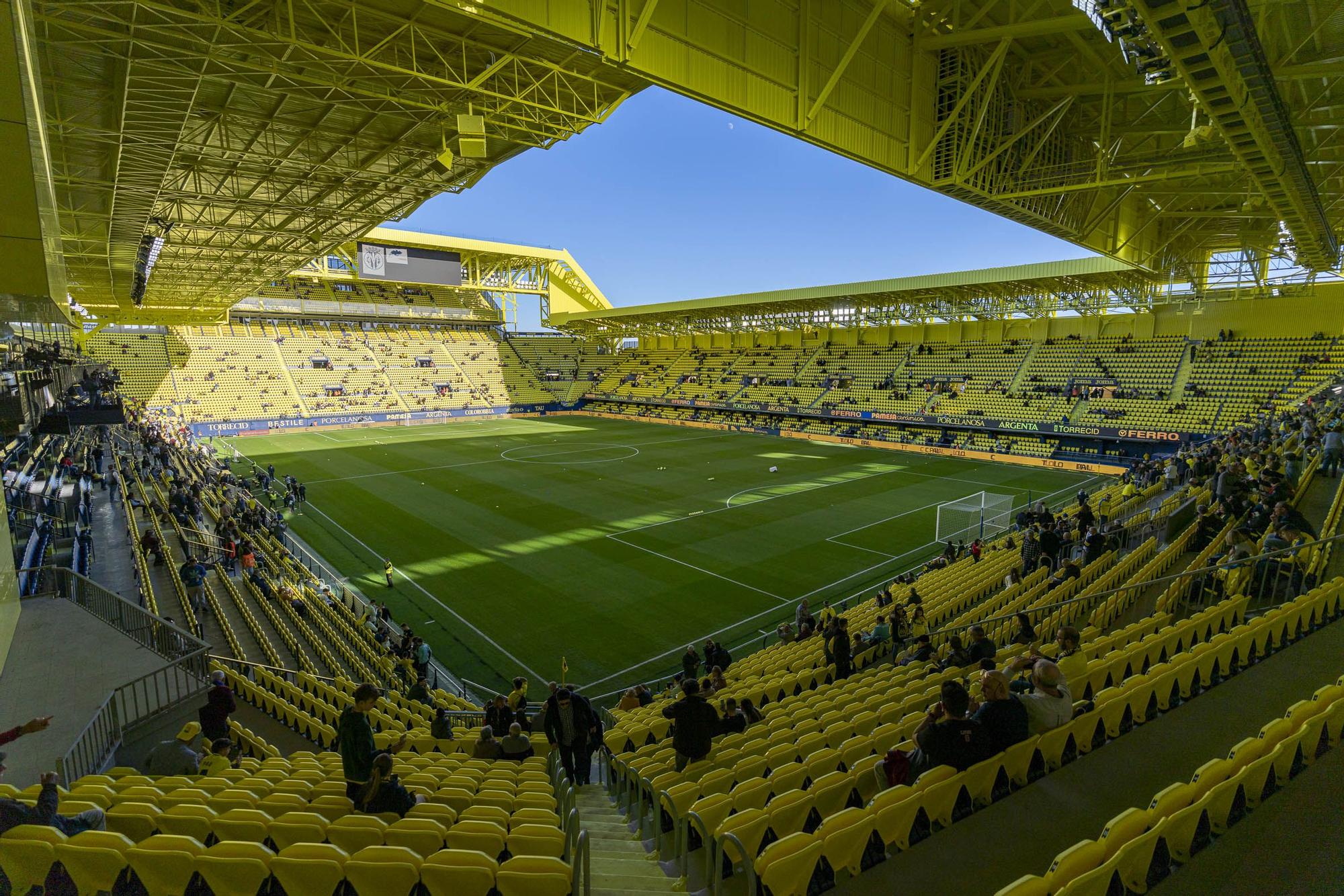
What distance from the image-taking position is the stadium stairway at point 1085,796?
3740 mm

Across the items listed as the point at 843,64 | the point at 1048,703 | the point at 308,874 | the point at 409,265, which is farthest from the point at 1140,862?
the point at 409,265

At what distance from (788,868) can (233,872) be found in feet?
10.2

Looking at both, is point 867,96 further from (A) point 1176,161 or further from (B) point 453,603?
(B) point 453,603

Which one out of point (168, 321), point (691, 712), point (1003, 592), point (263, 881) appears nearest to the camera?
point (263, 881)

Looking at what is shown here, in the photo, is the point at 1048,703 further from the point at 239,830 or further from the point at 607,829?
the point at 239,830

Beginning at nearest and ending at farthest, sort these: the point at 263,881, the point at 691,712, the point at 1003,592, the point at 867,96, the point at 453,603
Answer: the point at 263,881, the point at 691,712, the point at 867,96, the point at 1003,592, the point at 453,603

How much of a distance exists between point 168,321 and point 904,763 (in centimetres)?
7251

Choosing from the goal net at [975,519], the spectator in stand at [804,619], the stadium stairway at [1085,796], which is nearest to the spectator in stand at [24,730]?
the stadium stairway at [1085,796]

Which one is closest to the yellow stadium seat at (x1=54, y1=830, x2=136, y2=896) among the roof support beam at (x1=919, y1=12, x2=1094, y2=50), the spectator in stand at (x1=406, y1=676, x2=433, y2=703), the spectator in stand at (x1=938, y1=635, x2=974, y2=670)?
the spectator in stand at (x1=406, y1=676, x2=433, y2=703)

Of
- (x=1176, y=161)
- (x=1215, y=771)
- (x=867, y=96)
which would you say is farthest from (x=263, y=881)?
(x=1176, y=161)

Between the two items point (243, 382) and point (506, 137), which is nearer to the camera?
point (506, 137)

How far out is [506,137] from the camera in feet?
52.8

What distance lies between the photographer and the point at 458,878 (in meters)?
3.47

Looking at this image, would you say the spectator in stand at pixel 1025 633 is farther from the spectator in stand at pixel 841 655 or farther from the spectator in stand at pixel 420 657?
the spectator in stand at pixel 420 657
